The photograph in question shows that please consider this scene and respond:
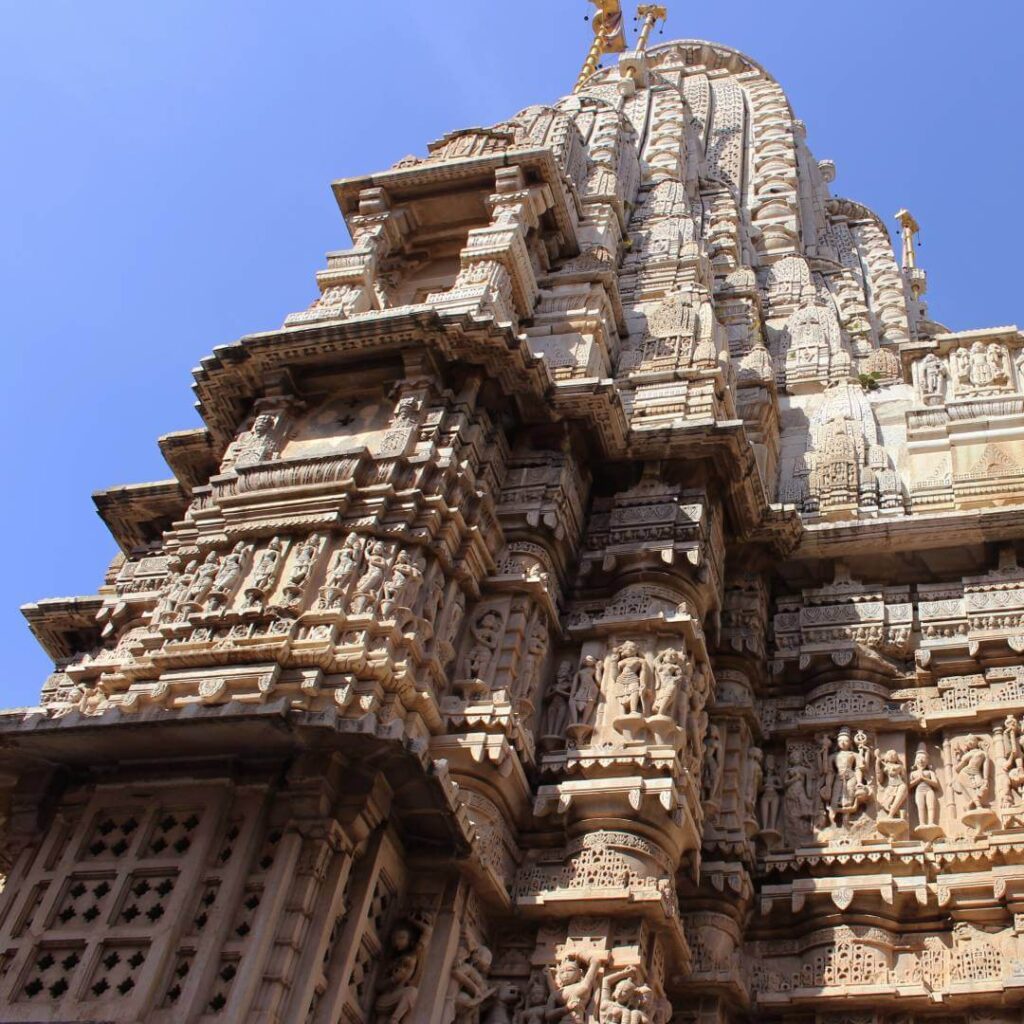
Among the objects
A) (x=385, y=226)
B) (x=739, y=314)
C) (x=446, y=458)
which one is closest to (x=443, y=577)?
(x=446, y=458)

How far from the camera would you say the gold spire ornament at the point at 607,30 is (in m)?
38.6

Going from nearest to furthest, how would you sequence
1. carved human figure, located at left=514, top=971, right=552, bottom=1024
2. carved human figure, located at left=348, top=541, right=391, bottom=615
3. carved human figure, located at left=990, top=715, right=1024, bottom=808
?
carved human figure, located at left=514, top=971, right=552, bottom=1024 → carved human figure, located at left=348, top=541, right=391, bottom=615 → carved human figure, located at left=990, top=715, right=1024, bottom=808

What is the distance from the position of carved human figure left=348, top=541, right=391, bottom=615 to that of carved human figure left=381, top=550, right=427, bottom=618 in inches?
2.8

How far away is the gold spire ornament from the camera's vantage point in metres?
38.6

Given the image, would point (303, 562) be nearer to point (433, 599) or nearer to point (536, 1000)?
point (433, 599)

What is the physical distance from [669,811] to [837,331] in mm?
12012

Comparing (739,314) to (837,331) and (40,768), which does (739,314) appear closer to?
(837,331)

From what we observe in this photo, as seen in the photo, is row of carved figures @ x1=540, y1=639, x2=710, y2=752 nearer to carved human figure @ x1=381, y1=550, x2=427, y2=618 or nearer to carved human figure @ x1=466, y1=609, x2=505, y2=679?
carved human figure @ x1=466, y1=609, x2=505, y2=679

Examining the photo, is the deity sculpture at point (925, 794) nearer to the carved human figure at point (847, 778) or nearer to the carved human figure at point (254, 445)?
the carved human figure at point (847, 778)

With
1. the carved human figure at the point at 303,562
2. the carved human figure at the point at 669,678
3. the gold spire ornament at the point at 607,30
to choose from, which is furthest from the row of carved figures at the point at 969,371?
the gold spire ornament at the point at 607,30

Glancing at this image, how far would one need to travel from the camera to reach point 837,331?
2111 cm

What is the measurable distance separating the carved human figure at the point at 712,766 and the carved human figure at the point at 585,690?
143 centimetres

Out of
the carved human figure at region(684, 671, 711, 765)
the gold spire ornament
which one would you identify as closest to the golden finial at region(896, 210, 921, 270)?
the gold spire ornament

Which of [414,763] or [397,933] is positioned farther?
[397,933]
